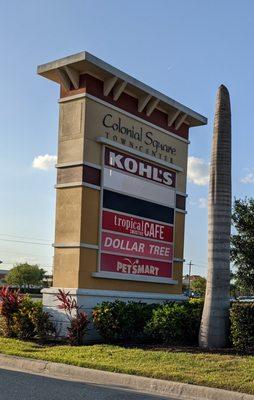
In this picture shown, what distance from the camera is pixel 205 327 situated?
11.9 meters

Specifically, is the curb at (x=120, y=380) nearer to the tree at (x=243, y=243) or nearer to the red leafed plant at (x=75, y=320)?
the red leafed plant at (x=75, y=320)

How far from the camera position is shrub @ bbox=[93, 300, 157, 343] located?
1248cm

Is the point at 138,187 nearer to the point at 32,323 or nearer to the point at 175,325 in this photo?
the point at 175,325

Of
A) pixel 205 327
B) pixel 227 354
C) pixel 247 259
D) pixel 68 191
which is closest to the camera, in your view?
pixel 227 354

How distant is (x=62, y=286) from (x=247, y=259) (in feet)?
34.0

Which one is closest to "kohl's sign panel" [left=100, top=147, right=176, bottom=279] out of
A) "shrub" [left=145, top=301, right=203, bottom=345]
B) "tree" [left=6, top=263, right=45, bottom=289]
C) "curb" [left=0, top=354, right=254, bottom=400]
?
"shrub" [left=145, top=301, right=203, bottom=345]

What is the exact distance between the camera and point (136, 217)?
49.3 feet

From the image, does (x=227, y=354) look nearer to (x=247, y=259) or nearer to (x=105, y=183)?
(x=105, y=183)

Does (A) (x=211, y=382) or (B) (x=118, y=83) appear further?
(B) (x=118, y=83)

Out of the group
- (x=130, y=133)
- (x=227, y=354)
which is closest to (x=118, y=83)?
(x=130, y=133)

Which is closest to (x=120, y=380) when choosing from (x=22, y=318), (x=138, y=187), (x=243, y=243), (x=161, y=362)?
(x=161, y=362)

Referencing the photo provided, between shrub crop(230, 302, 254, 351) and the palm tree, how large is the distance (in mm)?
364


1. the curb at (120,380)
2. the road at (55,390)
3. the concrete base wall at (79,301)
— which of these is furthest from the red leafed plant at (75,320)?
the road at (55,390)

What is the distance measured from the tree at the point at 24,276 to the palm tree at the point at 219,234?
277 feet
